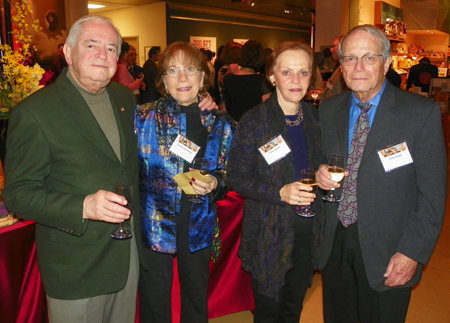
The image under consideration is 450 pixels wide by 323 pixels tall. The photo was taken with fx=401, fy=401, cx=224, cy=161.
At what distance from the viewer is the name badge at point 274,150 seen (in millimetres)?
1984

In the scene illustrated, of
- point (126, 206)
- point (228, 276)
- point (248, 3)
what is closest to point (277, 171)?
point (126, 206)

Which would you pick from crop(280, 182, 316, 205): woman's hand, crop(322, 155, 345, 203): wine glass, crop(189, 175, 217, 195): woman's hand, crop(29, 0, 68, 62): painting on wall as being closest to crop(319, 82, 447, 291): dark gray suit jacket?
crop(322, 155, 345, 203): wine glass

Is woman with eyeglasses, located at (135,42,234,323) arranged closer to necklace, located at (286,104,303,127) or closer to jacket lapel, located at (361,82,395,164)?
necklace, located at (286,104,303,127)

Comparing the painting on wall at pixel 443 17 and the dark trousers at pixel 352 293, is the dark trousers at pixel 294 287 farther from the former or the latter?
the painting on wall at pixel 443 17

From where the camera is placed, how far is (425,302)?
10.9ft

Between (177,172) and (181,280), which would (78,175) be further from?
(181,280)

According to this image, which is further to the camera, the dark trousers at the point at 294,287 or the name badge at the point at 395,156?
the dark trousers at the point at 294,287

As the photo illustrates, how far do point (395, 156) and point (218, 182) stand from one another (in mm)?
855

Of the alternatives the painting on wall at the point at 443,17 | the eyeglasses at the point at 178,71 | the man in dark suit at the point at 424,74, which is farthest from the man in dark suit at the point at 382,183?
the painting on wall at the point at 443,17

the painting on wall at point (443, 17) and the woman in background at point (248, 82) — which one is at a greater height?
the painting on wall at point (443, 17)

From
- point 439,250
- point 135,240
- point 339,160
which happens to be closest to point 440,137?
point 339,160

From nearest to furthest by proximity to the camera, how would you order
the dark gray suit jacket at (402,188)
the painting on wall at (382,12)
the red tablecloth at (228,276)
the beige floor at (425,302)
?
the dark gray suit jacket at (402,188) → the red tablecloth at (228,276) → the beige floor at (425,302) → the painting on wall at (382,12)

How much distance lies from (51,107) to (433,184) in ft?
5.46

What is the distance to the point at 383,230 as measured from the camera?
6.20ft
